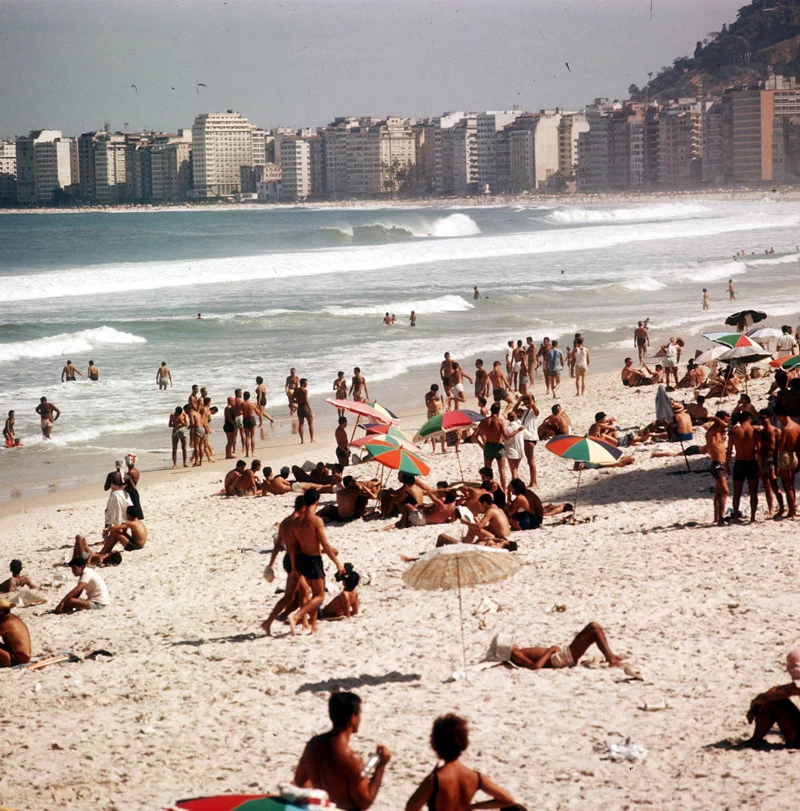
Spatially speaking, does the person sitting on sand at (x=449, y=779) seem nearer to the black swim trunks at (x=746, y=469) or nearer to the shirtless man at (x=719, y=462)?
the shirtless man at (x=719, y=462)

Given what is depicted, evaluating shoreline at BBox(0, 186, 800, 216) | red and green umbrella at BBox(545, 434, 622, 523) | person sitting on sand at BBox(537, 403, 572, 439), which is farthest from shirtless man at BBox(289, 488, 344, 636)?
shoreline at BBox(0, 186, 800, 216)

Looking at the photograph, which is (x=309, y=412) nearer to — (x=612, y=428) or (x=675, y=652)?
(x=612, y=428)

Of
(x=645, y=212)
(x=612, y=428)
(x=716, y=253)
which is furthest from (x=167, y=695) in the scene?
(x=645, y=212)

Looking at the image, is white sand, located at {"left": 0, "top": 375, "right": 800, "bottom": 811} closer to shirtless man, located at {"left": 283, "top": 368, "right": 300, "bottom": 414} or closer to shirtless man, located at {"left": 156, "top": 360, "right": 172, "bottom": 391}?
shirtless man, located at {"left": 283, "top": 368, "right": 300, "bottom": 414}

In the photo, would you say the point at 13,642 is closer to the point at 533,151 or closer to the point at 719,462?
the point at 719,462

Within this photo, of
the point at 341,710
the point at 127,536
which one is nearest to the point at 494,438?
the point at 127,536
